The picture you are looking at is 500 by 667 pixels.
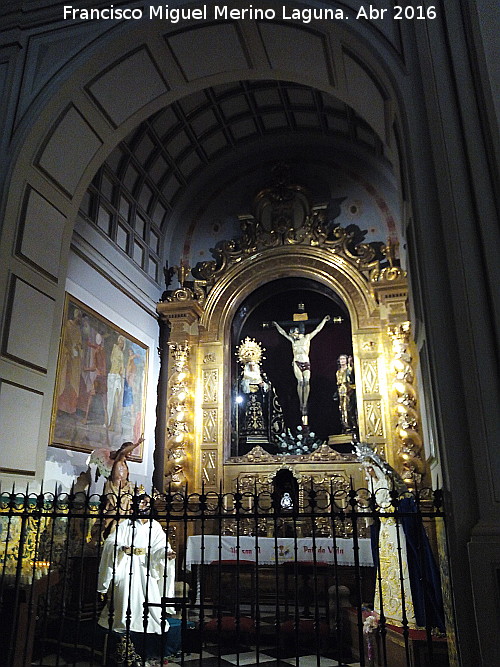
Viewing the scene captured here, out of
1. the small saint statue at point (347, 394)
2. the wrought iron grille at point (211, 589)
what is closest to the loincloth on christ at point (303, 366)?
the small saint statue at point (347, 394)

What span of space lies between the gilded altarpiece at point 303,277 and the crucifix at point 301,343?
73 centimetres

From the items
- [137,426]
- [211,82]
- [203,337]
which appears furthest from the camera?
[203,337]

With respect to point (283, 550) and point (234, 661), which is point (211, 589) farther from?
point (234, 661)

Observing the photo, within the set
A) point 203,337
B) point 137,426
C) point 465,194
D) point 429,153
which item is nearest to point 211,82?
point 429,153

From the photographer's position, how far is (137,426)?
951 centimetres

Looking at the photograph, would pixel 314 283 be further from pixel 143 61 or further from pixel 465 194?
pixel 465 194

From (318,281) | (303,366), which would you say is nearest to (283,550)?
(303,366)

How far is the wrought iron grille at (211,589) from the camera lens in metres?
4.06

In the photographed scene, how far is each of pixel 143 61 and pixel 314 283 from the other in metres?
5.31

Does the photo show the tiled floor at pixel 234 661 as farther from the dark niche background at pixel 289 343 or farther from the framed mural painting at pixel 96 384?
the dark niche background at pixel 289 343

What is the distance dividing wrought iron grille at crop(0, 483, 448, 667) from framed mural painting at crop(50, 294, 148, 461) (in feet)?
3.64

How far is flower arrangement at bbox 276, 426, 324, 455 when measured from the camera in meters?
9.70

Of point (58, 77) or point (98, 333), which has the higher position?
point (58, 77)

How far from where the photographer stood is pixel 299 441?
9844mm
